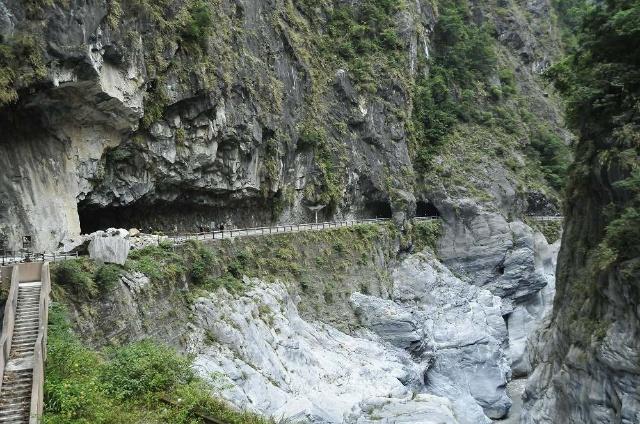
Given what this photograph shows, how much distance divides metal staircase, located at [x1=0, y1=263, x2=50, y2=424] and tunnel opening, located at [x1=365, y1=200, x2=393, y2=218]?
32811 millimetres

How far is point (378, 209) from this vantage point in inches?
1890

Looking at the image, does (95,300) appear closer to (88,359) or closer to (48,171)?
(88,359)

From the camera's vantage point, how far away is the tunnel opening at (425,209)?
2009 inches

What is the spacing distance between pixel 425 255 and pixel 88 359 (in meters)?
35.4

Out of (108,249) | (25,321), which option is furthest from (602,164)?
(25,321)

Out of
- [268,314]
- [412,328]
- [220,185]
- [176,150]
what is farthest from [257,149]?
[412,328]

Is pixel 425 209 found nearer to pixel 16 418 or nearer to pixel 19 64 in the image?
pixel 19 64

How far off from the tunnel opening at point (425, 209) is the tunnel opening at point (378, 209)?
4910 mm

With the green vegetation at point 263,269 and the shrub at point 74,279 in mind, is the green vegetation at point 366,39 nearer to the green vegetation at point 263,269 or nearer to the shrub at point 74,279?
the green vegetation at point 263,269

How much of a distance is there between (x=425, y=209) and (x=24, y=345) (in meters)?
42.5

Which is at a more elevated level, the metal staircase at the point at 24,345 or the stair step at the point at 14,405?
the metal staircase at the point at 24,345

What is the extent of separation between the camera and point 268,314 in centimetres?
2639

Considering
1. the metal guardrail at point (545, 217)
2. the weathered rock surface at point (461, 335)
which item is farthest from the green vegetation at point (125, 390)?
the metal guardrail at point (545, 217)

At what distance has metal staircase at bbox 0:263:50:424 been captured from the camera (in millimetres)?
11070
